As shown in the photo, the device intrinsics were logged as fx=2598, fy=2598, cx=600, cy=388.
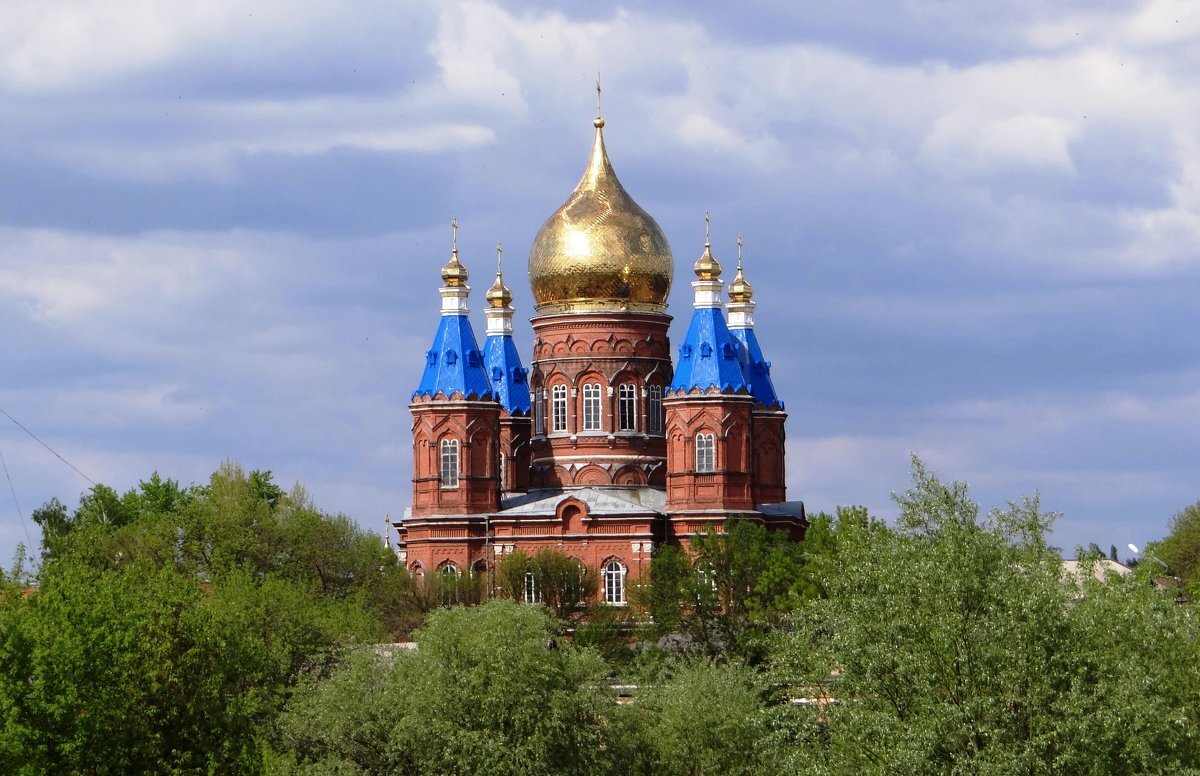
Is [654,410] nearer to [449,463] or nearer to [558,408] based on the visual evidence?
[558,408]

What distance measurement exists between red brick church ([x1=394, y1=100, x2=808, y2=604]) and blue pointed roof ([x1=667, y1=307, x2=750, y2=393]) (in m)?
0.05

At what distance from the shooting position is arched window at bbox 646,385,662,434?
220ft

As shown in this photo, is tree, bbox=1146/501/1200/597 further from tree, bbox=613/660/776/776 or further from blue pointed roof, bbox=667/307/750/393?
tree, bbox=613/660/776/776

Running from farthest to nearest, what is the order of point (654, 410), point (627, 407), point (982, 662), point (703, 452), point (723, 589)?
point (654, 410) → point (627, 407) → point (703, 452) → point (723, 589) → point (982, 662)

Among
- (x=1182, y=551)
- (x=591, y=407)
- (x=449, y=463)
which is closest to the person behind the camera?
(x=449, y=463)

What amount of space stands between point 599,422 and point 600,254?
14.2ft

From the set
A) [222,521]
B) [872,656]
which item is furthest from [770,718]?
[222,521]

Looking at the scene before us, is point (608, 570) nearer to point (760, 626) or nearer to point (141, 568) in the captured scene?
point (760, 626)

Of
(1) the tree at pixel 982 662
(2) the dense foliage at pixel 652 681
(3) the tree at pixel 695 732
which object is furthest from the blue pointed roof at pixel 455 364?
(1) the tree at pixel 982 662

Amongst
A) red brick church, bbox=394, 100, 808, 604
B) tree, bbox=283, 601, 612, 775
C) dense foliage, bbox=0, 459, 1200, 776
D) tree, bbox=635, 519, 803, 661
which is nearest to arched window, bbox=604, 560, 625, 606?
red brick church, bbox=394, 100, 808, 604

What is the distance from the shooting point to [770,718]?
37.7m

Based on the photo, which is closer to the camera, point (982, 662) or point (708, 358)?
point (982, 662)

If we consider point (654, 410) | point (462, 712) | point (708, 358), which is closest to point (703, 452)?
point (708, 358)

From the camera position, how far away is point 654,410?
6719 cm
